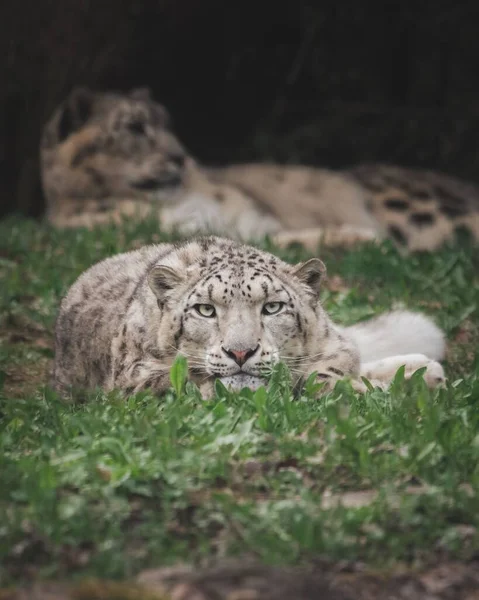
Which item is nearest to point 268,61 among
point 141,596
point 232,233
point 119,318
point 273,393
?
point 232,233

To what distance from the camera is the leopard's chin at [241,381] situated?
214 inches

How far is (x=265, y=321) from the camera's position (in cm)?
569

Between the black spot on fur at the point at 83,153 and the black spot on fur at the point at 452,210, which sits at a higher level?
the black spot on fur at the point at 83,153

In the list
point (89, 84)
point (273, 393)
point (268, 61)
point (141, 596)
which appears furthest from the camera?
point (268, 61)

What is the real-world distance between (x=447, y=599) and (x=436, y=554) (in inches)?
9.4

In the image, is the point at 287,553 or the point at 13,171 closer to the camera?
the point at 287,553

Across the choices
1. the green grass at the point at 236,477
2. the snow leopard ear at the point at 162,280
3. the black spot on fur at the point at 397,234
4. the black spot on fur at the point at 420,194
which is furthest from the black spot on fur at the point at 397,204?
the snow leopard ear at the point at 162,280

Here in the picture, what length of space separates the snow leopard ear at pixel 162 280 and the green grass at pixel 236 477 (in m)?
0.65

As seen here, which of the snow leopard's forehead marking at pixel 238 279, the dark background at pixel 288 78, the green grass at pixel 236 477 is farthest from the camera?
the dark background at pixel 288 78

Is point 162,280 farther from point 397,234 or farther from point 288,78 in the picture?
point 288,78

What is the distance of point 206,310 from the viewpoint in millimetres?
5750

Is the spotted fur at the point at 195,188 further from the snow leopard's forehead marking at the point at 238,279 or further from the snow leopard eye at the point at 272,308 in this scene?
the snow leopard eye at the point at 272,308

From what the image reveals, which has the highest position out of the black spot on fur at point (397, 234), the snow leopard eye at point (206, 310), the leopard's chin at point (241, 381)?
the snow leopard eye at point (206, 310)

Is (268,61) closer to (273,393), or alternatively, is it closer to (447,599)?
(273,393)
